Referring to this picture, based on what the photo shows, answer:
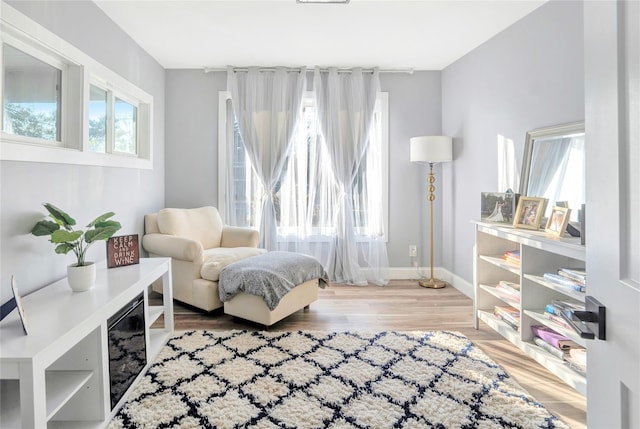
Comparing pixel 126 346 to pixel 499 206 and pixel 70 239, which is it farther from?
pixel 499 206

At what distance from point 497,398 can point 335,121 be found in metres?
3.15

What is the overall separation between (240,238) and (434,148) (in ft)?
7.58

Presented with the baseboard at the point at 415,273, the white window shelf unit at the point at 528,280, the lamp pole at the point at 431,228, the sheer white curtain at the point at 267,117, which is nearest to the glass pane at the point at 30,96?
the sheer white curtain at the point at 267,117

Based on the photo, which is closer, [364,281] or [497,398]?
[497,398]

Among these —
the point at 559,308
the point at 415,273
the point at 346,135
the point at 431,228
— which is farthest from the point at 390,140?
the point at 559,308

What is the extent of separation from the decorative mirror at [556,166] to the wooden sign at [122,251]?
288 centimetres

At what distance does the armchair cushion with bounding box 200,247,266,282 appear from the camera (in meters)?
2.99

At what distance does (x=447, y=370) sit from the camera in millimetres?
2131

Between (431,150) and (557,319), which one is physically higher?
(431,150)

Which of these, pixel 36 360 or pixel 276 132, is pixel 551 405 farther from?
pixel 276 132

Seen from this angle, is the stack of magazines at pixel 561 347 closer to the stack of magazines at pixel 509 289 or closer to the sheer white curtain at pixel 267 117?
the stack of magazines at pixel 509 289

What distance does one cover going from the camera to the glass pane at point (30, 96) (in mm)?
1917

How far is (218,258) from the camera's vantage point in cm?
312

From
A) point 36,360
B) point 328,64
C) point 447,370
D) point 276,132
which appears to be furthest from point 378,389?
point 328,64
